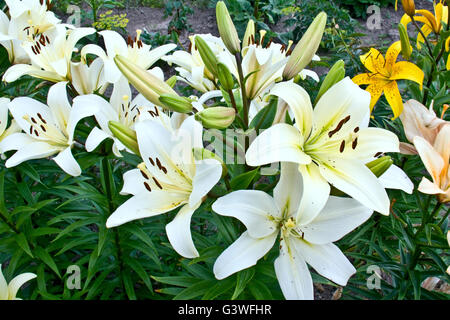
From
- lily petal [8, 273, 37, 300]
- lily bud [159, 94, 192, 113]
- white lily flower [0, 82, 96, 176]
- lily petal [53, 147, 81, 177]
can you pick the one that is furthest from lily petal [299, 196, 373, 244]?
lily petal [8, 273, 37, 300]

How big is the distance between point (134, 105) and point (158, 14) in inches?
129

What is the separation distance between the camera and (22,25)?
54.0 inches

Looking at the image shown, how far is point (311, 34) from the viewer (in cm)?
94

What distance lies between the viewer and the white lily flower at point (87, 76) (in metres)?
1.21

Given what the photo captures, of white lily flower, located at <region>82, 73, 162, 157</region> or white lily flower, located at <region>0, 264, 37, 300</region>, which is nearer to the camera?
white lily flower, located at <region>82, 73, 162, 157</region>

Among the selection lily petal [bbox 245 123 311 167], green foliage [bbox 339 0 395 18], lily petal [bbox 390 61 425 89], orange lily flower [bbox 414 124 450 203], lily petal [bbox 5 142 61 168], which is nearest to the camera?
lily petal [bbox 245 123 311 167]

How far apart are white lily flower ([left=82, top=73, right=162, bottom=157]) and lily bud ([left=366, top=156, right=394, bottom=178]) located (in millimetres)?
523

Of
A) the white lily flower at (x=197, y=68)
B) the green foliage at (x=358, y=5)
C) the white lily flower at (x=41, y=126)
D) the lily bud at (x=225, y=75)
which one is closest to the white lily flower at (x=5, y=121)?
the white lily flower at (x=41, y=126)

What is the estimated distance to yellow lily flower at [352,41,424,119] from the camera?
4.71 ft

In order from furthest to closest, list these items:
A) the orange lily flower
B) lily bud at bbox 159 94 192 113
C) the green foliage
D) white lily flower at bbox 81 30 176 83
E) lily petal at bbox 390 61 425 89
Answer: the green foliage
lily petal at bbox 390 61 425 89
white lily flower at bbox 81 30 176 83
the orange lily flower
lily bud at bbox 159 94 192 113

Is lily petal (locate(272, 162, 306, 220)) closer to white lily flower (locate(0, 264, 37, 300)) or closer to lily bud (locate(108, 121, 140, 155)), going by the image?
lily bud (locate(108, 121, 140, 155))

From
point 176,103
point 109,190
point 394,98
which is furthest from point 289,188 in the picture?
point 394,98

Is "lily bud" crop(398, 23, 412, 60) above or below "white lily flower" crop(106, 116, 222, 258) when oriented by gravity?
above

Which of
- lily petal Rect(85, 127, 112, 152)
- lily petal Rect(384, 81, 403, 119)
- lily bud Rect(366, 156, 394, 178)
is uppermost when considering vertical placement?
lily bud Rect(366, 156, 394, 178)
